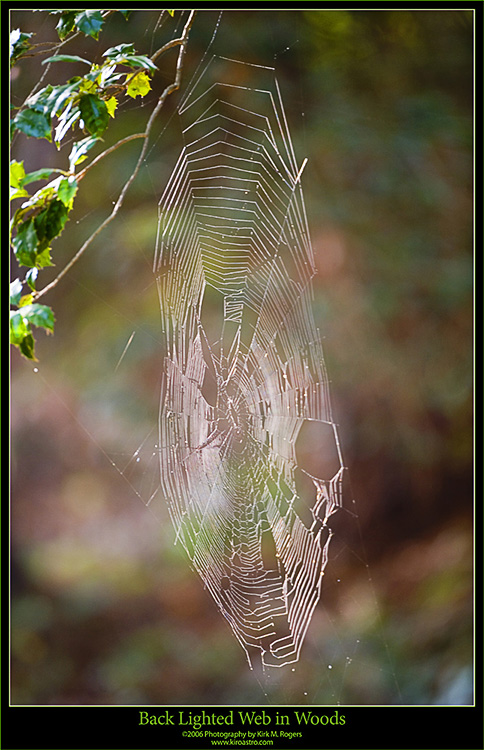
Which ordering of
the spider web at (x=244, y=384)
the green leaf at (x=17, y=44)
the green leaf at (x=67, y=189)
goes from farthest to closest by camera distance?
the spider web at (x=244, y=384) < the green leaf at (x=17, y=44) < the green leaf at (x=67, y=189)

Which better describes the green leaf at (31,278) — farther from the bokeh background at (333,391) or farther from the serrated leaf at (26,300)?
the bokeh background at (333,391)

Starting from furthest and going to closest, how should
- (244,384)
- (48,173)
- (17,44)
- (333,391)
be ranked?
1. (333,391)
2. (244,384)
3. (17,44)
4. (48,173)

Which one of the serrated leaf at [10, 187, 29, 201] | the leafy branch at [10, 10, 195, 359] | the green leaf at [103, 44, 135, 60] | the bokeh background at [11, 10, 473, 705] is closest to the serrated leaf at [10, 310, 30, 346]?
the leafy branch at [10, 10, 195, 359]

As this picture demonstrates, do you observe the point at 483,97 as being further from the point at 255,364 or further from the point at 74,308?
the point at 74,308

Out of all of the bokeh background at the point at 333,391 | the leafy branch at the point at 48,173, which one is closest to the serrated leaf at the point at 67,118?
the leafy branch at the point at 48,173

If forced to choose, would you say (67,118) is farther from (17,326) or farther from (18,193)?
(17,326)

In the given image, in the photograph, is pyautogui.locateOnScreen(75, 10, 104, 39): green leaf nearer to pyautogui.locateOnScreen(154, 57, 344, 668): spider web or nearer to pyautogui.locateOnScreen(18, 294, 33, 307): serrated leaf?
pyautogui.locateOnScreen(18, 294, 33, 307): serrated leaf

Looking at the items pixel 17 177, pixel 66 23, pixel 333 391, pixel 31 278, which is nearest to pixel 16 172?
pixel 17 177
